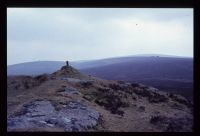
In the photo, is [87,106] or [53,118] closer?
[53,118]

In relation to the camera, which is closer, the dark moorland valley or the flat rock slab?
the flat rock slab

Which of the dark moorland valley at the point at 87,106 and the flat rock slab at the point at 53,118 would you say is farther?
the dark moorland valley at the point at 87,106

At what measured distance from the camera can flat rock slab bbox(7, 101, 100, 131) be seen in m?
Result: 9.49

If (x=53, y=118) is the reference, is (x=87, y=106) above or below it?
above

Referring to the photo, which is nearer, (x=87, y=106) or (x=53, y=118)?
(x=53, y=118)

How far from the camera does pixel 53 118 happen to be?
34.2 feet

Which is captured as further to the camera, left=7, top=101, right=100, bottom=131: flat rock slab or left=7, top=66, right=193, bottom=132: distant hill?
left=7, top=66, right=193, bottom=132: distant hill

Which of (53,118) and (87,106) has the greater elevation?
(87,106)

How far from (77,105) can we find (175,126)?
3.37 meters

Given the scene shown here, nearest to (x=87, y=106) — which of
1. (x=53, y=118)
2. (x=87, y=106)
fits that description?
(x=87, y=106)

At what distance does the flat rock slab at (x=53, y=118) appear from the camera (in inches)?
374

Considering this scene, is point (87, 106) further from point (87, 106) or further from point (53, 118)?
point (53, 118)

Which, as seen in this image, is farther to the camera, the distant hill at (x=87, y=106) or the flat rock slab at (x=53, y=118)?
the distant hill at (x=87, y=106)
